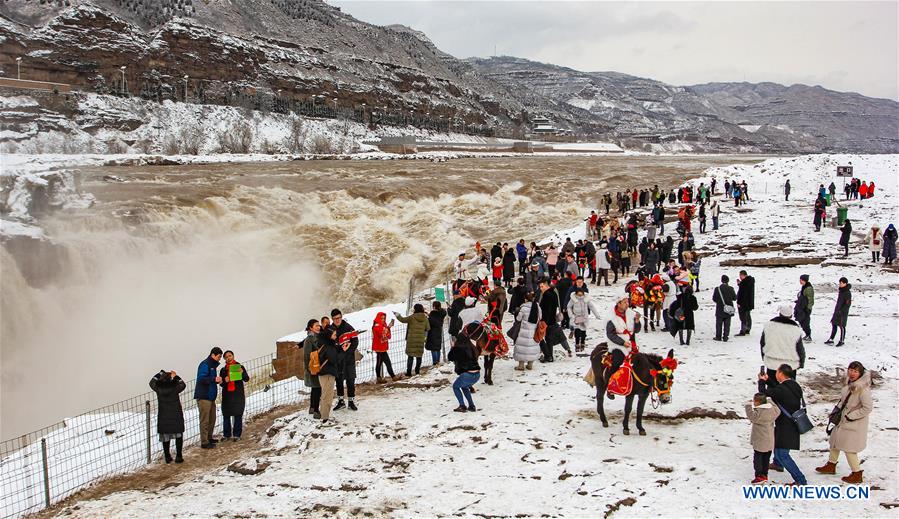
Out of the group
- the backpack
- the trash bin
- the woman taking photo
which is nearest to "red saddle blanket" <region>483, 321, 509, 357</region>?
the backpack

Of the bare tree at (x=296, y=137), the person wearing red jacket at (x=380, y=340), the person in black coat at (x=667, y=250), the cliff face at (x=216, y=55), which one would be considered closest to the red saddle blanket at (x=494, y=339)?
the person wearing red jacket at (x=380, y=340)

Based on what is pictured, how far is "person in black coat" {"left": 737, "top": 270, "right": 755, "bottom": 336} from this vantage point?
1184cm

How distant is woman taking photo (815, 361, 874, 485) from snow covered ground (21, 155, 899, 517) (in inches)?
12.7

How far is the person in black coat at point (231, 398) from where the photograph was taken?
8828 millimetres

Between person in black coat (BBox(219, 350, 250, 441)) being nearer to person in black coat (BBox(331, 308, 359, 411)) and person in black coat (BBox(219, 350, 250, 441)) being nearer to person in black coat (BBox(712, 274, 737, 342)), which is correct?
person in black coat (BBox(331, 308, 359, 411))

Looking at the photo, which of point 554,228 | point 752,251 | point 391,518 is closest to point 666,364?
point 391,518

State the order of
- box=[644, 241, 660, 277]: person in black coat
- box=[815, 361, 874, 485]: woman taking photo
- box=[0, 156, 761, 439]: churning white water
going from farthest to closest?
box=[644, 241, 660, 277]: person in black coat → box=[0, 156, 761, 439]: churning white water → box=[815, 361, 874, 485]: woman taking photo

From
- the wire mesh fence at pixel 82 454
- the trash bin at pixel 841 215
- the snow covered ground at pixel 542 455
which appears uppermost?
the trash bin at pixel 841 215

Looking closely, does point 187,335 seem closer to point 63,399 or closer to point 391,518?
point 63,399

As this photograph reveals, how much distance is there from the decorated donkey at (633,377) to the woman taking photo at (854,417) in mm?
1999

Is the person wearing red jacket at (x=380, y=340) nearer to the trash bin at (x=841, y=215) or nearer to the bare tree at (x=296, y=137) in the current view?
the trash bin at (x=841, y=215)

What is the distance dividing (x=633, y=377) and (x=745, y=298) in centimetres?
564

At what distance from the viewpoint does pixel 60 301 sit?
19.7 metres

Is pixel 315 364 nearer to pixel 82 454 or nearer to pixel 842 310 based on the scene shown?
pixel 82 454
